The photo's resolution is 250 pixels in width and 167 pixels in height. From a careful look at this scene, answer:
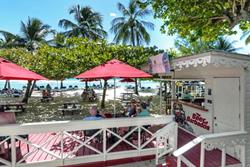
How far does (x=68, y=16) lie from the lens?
34.1 m

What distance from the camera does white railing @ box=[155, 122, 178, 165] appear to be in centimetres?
682

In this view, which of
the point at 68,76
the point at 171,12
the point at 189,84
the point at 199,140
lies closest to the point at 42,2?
the point at 68,76

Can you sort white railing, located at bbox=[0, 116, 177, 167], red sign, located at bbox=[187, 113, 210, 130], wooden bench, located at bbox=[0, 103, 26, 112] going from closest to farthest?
white railing, located at bbox=[0, 116, 177, 167], red sign, located at bbox=[187, 113, 210, 130], wooden bench, located at bbox=[0, 103, 26, 112]

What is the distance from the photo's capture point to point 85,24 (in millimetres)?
33438

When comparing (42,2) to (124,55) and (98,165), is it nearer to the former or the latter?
(124,55)

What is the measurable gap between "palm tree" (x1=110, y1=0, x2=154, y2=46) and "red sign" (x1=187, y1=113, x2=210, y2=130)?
2178 centimetres

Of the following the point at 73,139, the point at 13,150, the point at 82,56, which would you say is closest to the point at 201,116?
the point at 73,139

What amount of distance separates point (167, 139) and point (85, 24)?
28846 mm

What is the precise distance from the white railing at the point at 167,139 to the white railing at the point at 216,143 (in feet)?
3.95

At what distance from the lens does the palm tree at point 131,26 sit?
3014 cm

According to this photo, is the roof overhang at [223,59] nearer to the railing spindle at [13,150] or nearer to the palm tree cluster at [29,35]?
the railing spindle at [13,150]

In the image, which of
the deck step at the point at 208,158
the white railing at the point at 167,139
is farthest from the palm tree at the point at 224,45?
the white railing at the point at 167,139

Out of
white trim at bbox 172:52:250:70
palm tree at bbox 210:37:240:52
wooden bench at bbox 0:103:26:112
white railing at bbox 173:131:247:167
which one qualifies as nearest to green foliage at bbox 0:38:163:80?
wooden bench at bbox 0:103:26:112

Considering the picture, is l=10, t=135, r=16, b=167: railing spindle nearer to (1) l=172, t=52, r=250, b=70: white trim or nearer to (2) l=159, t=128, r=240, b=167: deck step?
(2) l=159, t=128, r=240, b=167: deck step
